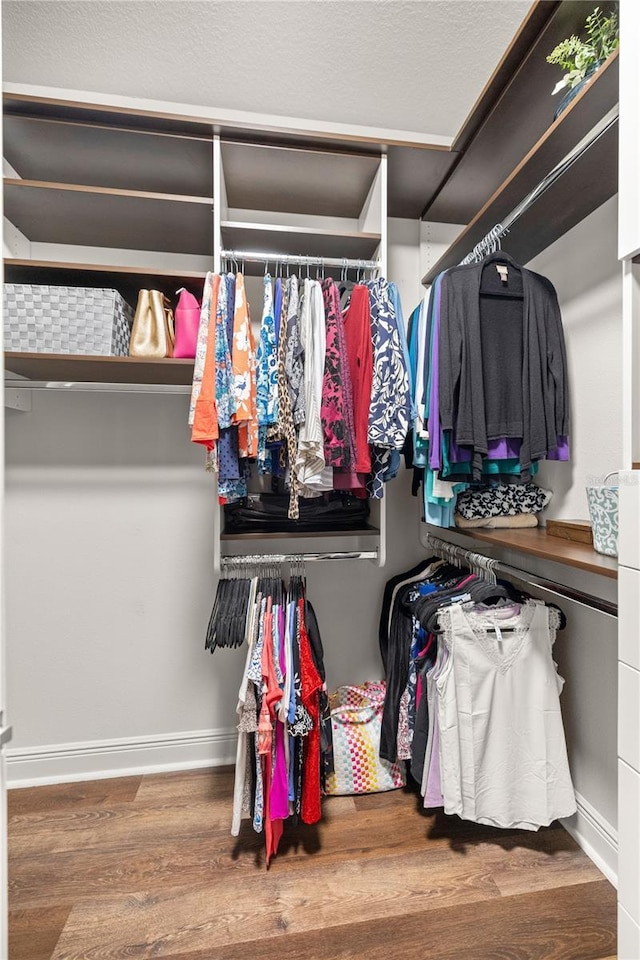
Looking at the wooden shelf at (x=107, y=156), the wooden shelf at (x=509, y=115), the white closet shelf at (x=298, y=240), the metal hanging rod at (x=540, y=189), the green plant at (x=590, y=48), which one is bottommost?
the metal hanging rod at (x=540, y=189)

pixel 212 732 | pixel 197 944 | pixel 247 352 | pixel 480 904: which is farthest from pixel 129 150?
pixel 480 904

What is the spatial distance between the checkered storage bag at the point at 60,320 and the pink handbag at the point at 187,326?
0.21m

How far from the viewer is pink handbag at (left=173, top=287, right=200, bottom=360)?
64.1 inches

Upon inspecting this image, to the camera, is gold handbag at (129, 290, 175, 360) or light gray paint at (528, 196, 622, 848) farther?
gold handbag at (129, 290, 175, 360)

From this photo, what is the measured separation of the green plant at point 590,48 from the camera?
1183 mm

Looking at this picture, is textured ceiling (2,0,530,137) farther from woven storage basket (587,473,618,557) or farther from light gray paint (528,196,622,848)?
woven storage basket (587,473,618,557)

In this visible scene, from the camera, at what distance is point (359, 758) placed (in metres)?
1.83

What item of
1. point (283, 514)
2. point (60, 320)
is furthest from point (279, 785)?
point (60, 320)

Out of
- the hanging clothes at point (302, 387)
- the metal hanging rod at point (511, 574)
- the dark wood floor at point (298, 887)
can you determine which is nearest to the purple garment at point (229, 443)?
the hanging clothes at point (302, 387)

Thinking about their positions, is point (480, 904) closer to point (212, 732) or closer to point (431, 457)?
point (212, 732)

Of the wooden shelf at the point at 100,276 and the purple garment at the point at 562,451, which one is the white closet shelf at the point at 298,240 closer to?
the wooden shelf at the point at 100,276

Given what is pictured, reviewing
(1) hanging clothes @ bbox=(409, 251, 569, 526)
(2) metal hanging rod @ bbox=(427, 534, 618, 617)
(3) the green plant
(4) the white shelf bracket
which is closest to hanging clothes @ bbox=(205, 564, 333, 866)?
(2) metal hanging rod @ bbox=(427, 534, 618, 617)

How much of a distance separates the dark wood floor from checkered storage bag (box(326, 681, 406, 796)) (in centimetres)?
5

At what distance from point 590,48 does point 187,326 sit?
134cm
